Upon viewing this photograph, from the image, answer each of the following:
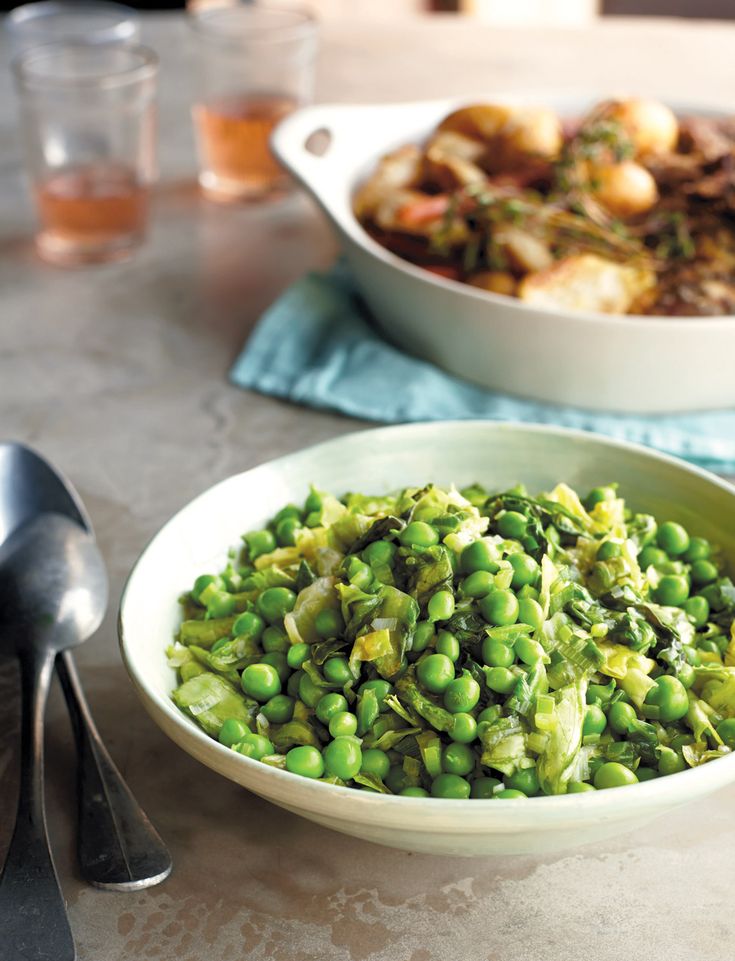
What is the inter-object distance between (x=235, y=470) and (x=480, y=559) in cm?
64

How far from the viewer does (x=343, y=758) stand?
2.70 feet

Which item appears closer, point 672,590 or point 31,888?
point 31,888

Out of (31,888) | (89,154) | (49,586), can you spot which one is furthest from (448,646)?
(89,154)

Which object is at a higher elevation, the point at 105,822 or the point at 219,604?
the point at 219,604

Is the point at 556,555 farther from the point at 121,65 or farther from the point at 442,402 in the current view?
the point at 121,65

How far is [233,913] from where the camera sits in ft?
2.88

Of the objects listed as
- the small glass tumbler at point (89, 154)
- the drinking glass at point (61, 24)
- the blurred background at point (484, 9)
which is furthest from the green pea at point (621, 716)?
the blurred background at point (484, 9)

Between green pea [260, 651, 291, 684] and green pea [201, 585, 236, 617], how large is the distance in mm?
72

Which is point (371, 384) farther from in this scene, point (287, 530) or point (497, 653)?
point (497, 653)

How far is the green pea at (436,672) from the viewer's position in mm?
836

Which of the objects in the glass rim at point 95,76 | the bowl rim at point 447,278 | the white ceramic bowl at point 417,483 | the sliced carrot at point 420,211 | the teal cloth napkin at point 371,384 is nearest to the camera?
the white ceramic bowl at point 417,483

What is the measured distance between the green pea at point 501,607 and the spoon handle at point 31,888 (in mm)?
371

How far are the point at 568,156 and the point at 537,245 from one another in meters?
0.17

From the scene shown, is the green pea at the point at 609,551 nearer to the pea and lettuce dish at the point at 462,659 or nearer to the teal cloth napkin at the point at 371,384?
the pea and lettuce dish at the point at 462,659
